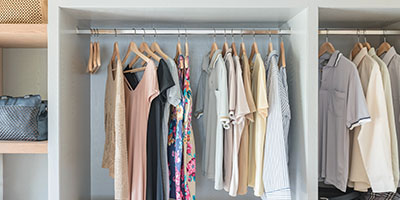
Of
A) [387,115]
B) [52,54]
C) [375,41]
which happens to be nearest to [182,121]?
[52,54]

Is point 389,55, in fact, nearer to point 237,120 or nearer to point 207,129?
point 237,120

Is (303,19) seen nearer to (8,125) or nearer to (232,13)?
(232,13)

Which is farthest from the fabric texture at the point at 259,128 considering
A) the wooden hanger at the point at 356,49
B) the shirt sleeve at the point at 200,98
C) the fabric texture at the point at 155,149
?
the wooden hanger at the point at 356,49

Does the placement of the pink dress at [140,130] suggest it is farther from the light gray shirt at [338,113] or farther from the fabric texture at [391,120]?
the fabric texture at [391,120]

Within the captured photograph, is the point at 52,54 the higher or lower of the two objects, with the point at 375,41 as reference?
lower

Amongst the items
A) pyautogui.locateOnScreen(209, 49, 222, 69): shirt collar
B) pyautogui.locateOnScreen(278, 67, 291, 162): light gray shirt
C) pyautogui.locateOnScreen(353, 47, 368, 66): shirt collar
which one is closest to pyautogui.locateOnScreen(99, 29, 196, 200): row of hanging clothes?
pyautogui.locateOnScreen(209, 49, 222, 69): shirt collar

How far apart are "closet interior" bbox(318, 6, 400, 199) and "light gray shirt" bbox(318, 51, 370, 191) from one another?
5.6 inches

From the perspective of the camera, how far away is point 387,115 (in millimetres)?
1613

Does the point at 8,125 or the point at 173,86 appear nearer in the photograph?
the point at 8,125

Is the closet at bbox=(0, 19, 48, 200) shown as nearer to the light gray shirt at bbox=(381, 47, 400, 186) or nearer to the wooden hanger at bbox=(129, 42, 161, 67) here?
the wooden hanger at bbox=(129, 42, 161, 67)

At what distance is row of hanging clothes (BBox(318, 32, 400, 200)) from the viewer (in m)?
1.57

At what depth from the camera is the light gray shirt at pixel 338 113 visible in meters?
1.59

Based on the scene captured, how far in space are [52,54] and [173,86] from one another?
0.49 m

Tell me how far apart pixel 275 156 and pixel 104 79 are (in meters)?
1.00
